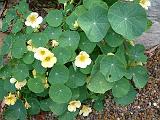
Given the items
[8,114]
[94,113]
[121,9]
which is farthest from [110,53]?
[8,114]

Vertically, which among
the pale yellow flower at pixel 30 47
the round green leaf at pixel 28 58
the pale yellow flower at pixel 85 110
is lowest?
the pale yellow flower at pixel 85 110

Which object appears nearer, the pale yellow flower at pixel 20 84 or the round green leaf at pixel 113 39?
the round green leaf at pixel 113 39

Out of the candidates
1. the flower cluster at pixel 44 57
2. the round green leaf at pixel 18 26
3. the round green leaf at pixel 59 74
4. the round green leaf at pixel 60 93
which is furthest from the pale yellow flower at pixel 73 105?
the round green leaf at pixel 18 26

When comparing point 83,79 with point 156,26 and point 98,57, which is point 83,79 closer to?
point 98,57

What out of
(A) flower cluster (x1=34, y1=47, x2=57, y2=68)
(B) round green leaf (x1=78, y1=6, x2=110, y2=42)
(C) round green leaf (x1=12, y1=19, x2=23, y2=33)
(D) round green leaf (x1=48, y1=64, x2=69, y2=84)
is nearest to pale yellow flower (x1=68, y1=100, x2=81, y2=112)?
→ (D) round green leaf (x1=48, y1=64, x2=69, y2=84)

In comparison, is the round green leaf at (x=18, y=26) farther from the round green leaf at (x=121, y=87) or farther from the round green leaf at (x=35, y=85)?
the round green leaf at (x=121, y=87)

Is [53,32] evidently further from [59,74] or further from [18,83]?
[18,83]

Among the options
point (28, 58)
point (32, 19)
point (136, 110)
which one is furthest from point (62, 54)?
point (136, 110)
